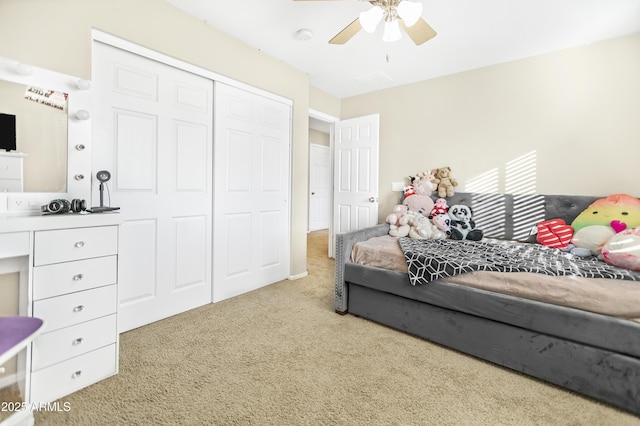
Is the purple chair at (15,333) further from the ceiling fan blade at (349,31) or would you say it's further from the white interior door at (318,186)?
the white interior door at (318,186)

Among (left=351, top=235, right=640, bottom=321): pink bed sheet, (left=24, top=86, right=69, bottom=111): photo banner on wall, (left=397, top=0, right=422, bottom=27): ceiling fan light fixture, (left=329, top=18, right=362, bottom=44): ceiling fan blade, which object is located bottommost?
(left=351, top=235, right=640, bottom=321): pink bed sheet

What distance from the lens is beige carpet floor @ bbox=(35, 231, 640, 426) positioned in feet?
4.29

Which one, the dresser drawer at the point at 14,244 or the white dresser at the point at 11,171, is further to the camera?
the white dresser at the point at 11,171

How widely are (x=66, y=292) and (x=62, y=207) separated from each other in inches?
18.1

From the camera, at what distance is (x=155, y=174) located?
7.14 feet

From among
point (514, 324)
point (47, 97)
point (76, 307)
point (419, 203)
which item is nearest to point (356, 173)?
point (419, 203)

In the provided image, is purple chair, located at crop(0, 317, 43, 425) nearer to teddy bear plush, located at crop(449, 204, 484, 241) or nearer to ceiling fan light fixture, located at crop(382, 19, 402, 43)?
ceiling fan light fixture, located at crop(382, 19, 402, 43)

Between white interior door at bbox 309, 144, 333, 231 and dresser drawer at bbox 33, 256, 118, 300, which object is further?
white interior door at bbox 309, 144, 333, 231

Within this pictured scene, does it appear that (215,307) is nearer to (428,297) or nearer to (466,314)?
(428,297)

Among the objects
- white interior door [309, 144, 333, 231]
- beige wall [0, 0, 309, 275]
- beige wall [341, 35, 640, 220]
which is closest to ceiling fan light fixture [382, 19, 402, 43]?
beige wall [0, 0, 309, 275]

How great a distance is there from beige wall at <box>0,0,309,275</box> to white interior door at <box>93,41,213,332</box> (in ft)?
0.43

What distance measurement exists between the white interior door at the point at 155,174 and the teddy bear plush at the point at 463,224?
7.76 ft

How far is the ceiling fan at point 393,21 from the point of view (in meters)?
1.59

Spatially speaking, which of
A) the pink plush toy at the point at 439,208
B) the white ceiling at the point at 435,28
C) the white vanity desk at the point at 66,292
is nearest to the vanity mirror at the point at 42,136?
the white vanity desk at the point at 66,292
